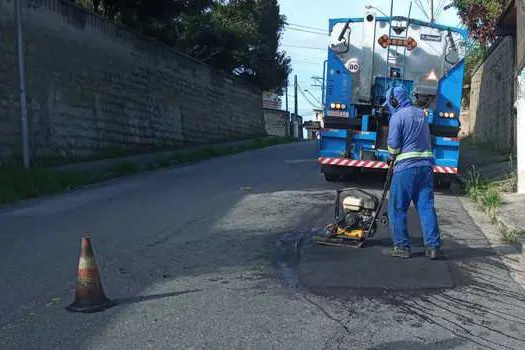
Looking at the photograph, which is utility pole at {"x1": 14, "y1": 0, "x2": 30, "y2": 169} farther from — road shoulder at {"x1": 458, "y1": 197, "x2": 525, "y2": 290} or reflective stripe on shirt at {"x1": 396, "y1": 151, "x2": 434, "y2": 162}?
reflective stripe on shirt at {"x1": 396, "y1": 151, "x2": 434, "y2": 162}

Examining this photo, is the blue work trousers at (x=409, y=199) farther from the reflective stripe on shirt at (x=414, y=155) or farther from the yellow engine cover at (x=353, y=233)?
the yellow engine cover at (x=353, y=233)

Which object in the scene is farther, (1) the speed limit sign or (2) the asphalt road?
(1) the speed limit sign

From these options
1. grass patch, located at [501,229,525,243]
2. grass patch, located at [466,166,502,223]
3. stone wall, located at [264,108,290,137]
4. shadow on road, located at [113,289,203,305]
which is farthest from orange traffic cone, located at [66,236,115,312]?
stone wall, located at [264,108,290,137]

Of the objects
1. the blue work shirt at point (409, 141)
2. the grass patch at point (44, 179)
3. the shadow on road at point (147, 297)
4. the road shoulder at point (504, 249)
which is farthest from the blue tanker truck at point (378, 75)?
the shadow on road at point (147, 297)

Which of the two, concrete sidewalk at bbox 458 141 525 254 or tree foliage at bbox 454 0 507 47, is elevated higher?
tree foliage at bbox 454 0 507 47

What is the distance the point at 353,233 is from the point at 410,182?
3.26 ft

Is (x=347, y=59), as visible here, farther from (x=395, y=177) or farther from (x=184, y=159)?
(x=184, y=159)

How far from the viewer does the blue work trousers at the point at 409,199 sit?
6.80m

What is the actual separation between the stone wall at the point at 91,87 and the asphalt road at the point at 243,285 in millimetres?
5844

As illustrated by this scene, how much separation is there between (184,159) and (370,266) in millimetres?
14487

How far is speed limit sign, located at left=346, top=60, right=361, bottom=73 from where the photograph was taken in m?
12.5

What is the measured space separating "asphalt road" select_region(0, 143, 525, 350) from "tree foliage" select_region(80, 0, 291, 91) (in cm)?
1435

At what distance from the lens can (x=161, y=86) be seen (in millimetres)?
23984

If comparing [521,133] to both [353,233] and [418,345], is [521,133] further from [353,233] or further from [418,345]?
[418,345]
